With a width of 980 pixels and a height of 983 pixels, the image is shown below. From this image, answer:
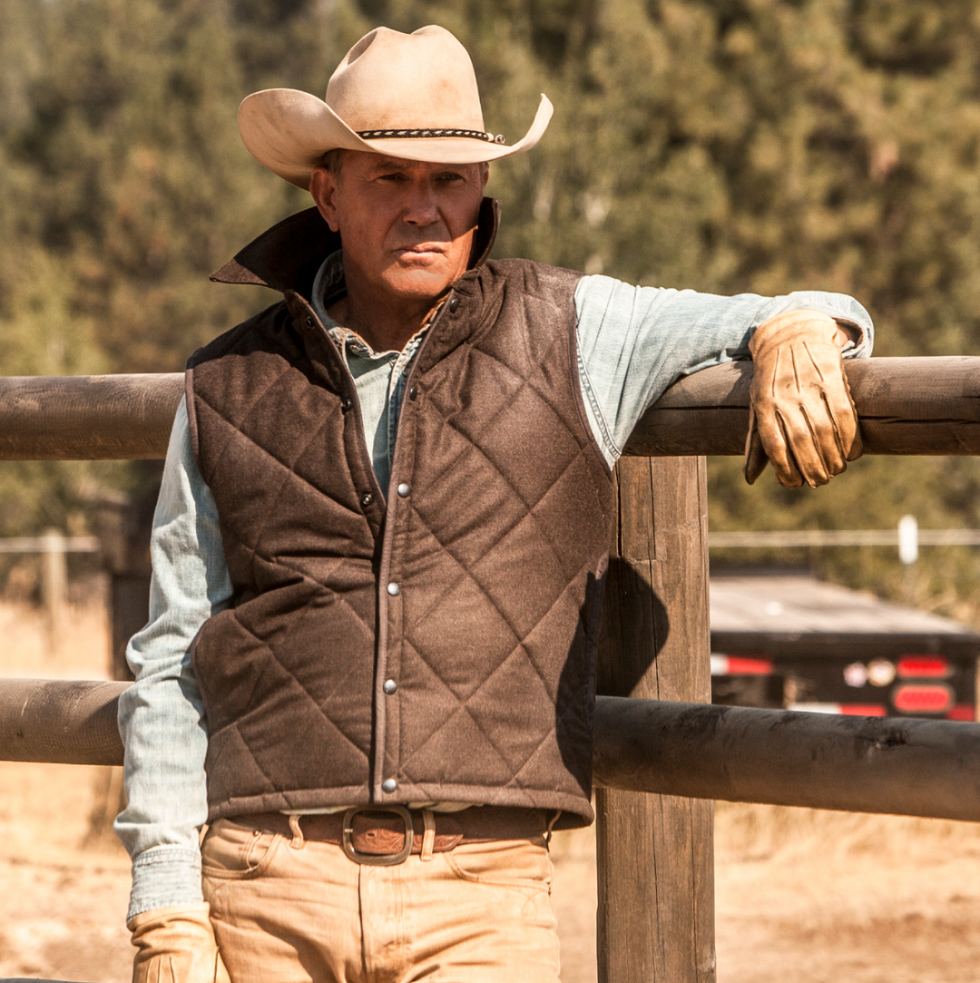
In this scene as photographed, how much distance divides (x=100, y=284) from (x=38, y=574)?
16.8 ft

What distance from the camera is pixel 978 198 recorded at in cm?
1338

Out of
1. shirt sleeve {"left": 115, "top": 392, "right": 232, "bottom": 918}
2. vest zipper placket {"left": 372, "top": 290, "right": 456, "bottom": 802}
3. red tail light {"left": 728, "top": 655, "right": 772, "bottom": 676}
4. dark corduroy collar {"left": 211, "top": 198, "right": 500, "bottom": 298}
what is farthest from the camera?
red tail light {"left": 728, "top": 655, "right": 772, "bottom": 676}

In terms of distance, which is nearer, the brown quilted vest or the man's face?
the brown quilted vest

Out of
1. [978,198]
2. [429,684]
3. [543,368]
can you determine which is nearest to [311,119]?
[543,368]

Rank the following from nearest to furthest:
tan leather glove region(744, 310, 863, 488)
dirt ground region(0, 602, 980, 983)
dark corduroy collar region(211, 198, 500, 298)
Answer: tan leather glove region(744, 310, 863, 488) → dark corduroy collar region(211, 198, 500, 298) → dirt ground region(0, 602, 980, 983)

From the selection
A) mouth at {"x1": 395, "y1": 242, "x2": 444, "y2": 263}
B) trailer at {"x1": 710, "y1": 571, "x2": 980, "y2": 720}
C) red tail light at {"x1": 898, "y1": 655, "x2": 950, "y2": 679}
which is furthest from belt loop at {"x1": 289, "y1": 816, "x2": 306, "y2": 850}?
red tail light at {"x1": 898, "y1": 655, "x2": 950, "y2": 679}

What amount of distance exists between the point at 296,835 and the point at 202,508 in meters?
0.41

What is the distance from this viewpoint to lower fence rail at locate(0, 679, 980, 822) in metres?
1.50

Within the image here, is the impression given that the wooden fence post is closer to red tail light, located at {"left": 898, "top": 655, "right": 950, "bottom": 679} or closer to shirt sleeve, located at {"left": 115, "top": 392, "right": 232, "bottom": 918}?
shirt sleeve, located at {"left": 115, "top": 392, "right": 232, "bottom": 918}

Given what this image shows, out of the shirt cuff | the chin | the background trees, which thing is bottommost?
the shirt cuff

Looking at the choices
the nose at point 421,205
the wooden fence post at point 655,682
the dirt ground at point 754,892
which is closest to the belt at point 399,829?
the wooden fence post at point 655,682

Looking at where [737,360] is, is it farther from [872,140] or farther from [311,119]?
[872,140]

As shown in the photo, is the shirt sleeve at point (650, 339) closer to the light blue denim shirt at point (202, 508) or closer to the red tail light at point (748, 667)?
the light blue denim shirt at point (202, 508)

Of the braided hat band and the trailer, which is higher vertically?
the trailer
